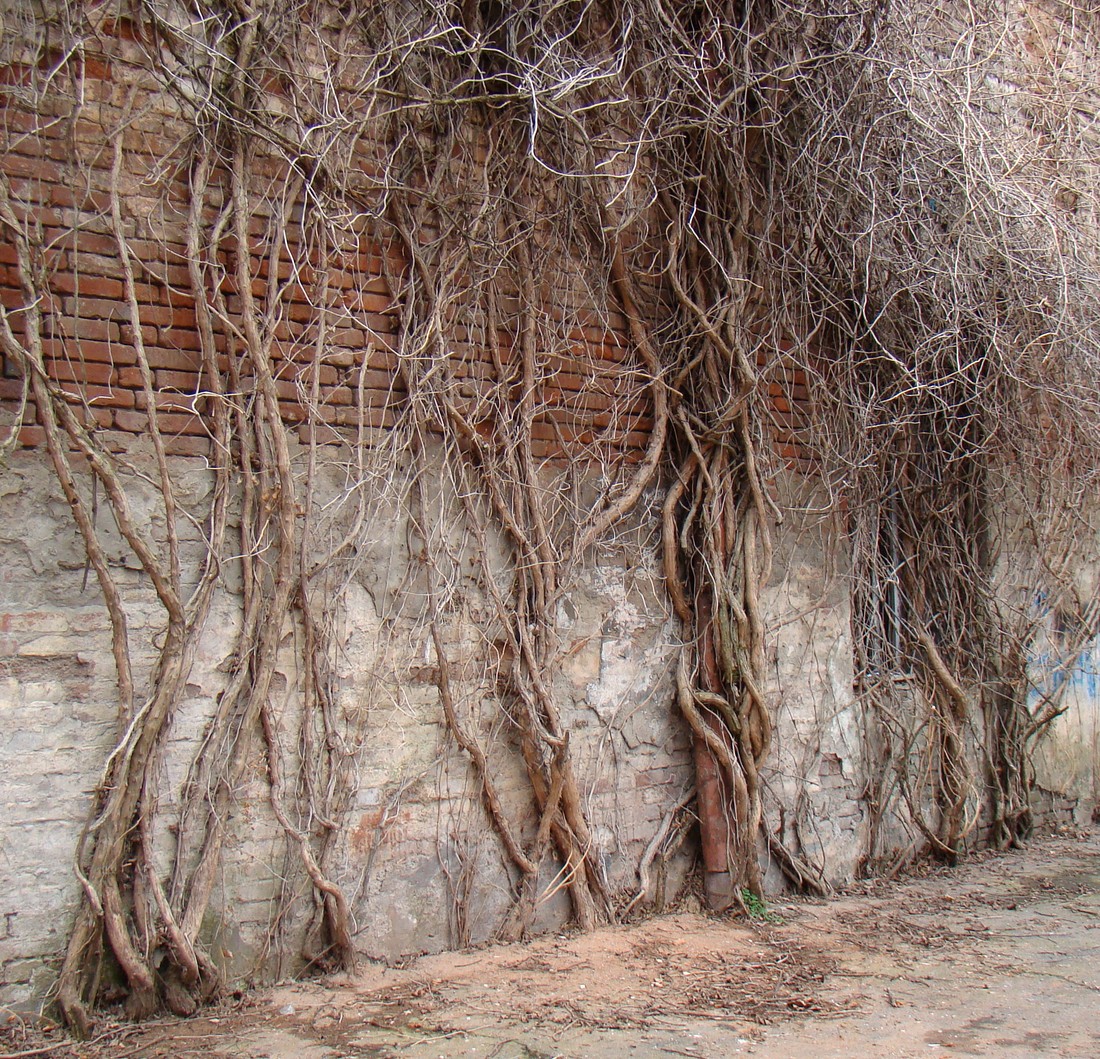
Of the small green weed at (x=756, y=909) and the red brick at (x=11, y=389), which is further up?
the red brick at (x=11, y=389)

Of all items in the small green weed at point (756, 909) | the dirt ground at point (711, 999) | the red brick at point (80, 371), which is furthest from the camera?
the small green weed at point (756, 909)

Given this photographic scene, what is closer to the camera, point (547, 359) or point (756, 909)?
point (547, 359)

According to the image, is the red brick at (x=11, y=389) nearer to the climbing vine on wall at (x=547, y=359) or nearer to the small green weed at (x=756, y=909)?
the climbing vine on wall at (x=547, y=359)

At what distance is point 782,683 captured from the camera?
175 inches

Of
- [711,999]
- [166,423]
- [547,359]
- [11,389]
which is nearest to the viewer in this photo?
[11,389]

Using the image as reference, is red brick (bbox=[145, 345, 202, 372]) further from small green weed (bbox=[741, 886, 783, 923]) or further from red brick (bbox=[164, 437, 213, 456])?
small green weed (bbox=[741, 886, 783, 923])

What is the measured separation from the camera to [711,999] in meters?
3.26

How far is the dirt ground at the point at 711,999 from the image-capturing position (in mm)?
2865

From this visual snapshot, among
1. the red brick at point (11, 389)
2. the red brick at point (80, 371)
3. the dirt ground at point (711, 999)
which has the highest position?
the red brick at point (80, 371)

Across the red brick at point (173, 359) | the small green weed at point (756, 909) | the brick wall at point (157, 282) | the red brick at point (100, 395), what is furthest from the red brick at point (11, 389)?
the small green weed at point (756, 909)

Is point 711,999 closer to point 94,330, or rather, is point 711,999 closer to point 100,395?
point 100,395

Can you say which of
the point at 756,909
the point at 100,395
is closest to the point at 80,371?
the point at 100,395

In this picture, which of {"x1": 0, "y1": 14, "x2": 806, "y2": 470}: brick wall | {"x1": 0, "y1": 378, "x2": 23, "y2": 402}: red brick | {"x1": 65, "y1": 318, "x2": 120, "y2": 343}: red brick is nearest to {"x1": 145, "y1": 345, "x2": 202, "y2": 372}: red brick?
{"x1": 0, "y1": 14, "x2": 806, "y2": 470}: brick wall

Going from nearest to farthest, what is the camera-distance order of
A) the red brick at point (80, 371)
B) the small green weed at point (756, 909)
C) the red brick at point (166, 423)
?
the red brick at point (80, 371) < the red brick at point (166, 423) < the small green weed at point (756, 909)
